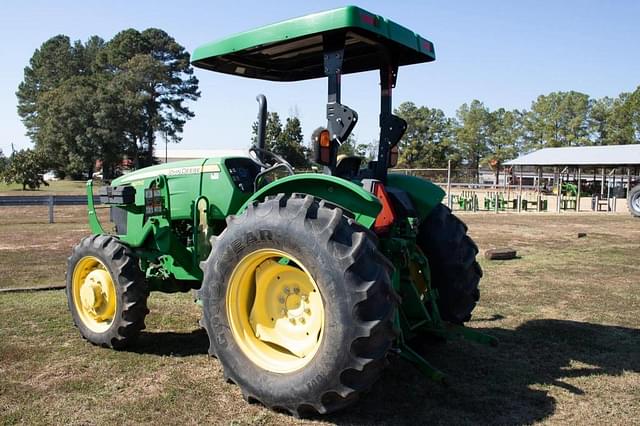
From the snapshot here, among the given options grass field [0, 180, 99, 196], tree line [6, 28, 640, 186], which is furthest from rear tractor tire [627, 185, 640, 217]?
grass field [0, 180, 99, 196]

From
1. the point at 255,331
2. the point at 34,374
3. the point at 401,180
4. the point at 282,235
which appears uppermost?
the point at 401,180

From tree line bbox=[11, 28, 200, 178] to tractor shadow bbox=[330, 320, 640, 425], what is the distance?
47853 millimetres

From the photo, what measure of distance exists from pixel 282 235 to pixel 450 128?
75.8 m

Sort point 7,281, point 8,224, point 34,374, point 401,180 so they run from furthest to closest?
point 8,224 < point 7,281 < point 401,180 < point 34,374

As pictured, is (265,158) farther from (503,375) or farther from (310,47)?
(503,375)

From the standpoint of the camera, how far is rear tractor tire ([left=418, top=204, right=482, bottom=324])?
467cm

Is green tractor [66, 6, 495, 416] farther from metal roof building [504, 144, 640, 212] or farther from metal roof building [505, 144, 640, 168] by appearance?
metal roof building [505, 144, 640, 168]

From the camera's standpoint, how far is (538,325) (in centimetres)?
557

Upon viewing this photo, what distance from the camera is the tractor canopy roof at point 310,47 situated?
3559mm

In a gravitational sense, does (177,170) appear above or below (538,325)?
above

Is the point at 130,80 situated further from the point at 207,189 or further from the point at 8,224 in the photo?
the point at 207,189

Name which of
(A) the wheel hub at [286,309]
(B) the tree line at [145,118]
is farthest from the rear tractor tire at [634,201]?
(A) the wheel hub at [286,309]

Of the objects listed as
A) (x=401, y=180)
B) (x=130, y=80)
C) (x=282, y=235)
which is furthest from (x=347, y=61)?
(x=130, y=80)

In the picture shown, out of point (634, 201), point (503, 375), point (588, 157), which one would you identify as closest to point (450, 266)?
point (503, 375)
